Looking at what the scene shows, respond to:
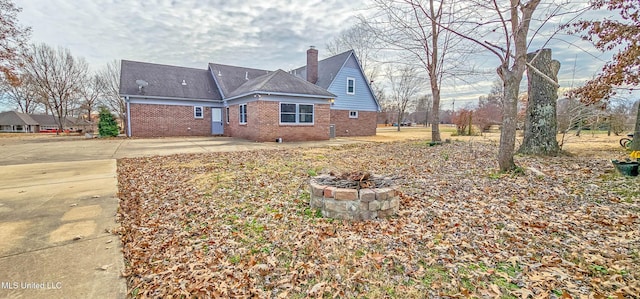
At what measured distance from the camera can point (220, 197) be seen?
4461 mm

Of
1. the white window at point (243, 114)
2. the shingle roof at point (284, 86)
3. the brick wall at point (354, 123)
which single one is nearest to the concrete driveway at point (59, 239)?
Result: the shingle roof at point (284, 86)

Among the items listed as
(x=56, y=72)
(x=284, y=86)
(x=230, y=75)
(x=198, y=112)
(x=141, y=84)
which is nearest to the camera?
(x=284, y=86)

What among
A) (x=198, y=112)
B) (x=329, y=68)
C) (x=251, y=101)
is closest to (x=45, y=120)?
(x=198, y=112)

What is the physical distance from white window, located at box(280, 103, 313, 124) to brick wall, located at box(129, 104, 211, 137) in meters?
8.44

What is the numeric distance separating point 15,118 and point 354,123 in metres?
57.5

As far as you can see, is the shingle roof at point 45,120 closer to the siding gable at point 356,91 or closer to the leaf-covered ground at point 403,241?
the siding gable at point 356,91

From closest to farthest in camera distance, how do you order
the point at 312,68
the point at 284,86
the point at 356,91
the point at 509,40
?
1. the point at 509,40
2. the point at 284,86
3. the point at 312,68
4. the point at 356,91

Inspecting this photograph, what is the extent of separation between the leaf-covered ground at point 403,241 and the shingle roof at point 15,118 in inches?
2307

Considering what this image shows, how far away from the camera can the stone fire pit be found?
3414 millimetres

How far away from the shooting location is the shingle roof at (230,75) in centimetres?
1953

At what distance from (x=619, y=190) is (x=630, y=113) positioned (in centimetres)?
1359

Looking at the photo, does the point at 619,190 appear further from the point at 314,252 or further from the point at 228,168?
the point at 228,168

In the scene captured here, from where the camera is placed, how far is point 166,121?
17.6m

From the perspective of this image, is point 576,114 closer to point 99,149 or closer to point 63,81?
point 99,149
